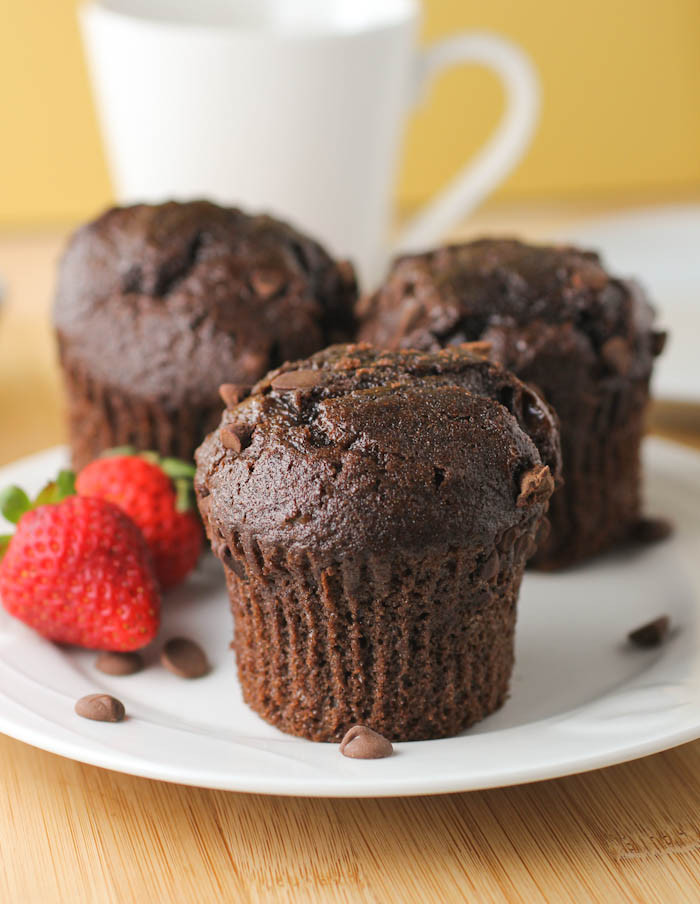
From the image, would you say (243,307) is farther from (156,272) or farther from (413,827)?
(413,827)

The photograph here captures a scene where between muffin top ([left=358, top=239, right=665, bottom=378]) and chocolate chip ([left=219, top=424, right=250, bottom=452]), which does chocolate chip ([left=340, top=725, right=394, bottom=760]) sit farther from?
muffin top ([left=358, top=239, right=665, bottom=378])

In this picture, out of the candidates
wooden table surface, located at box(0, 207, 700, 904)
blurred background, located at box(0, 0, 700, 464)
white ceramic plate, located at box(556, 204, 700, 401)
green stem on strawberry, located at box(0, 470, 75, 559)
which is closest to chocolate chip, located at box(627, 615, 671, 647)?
wooden table surface, located at box(0, 207, 700, 904)

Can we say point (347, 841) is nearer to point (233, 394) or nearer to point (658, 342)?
point (233, 394)

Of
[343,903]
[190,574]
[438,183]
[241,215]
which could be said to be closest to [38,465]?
[190,574]

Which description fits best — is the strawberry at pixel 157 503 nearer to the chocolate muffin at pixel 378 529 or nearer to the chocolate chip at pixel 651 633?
the chocolate muffin at pixel 378 529

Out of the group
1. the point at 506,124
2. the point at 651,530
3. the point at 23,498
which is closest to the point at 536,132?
the point at 506,124

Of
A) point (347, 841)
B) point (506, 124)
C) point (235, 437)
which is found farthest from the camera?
point (506, 124)
